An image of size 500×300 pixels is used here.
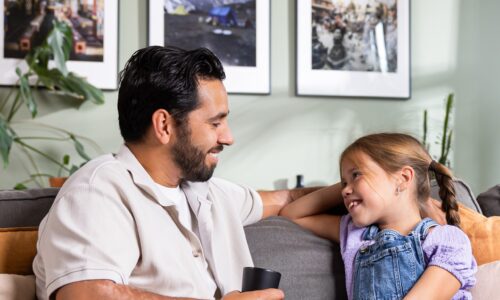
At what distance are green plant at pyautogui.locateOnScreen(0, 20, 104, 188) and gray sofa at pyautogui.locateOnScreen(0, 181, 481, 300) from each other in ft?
4.33

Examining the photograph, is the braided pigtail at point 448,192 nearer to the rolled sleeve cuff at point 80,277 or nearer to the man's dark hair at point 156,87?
the man's dark hair at point 156,87

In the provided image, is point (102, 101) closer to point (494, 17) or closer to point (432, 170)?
point (432, 170)

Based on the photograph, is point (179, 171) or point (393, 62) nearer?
point (179, 171)

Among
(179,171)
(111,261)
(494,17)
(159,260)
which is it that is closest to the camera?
(111,261)

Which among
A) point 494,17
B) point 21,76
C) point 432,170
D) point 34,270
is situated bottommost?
point 34,270

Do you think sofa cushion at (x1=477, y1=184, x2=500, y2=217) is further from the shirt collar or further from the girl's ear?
the shirt collar

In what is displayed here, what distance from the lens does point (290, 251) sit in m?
1.83

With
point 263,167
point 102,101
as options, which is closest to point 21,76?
point 102,101

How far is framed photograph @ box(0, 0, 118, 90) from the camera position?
11.2ft

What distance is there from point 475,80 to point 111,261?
3310mm

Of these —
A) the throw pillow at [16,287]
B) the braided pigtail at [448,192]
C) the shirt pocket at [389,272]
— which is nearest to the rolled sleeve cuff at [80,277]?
the throw pillow at [16,287]

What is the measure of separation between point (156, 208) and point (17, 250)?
371 millimetres

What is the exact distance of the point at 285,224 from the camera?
191 cm

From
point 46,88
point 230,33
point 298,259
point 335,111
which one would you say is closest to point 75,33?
point 46,88
